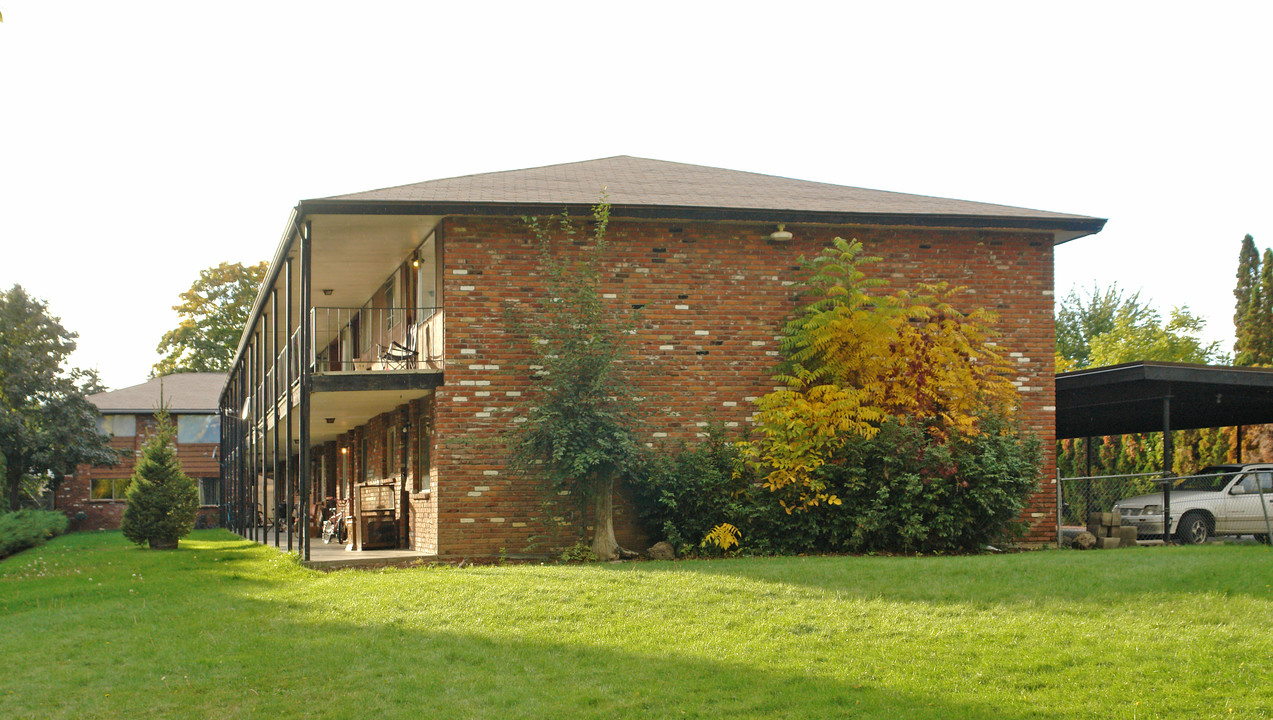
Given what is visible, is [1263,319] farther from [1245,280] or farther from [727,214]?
[727,214]

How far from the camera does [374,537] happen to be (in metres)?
18.6

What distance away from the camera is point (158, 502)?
25.0m

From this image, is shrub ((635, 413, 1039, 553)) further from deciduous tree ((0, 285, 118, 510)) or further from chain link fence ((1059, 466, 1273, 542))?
deciduous tree ((0, 285, 118, 510))

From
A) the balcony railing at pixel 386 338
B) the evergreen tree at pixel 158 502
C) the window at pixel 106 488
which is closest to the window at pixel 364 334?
the balcony railing at pixel 386 338

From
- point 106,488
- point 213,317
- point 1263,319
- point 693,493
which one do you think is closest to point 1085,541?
point 693,493

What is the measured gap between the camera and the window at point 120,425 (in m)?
48.9

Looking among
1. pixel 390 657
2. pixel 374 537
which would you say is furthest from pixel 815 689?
pixel 374 537

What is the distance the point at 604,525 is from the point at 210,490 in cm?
3955

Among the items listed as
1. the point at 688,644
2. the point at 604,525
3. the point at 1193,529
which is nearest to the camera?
the point at 688,644

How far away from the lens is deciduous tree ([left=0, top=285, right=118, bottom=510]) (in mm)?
39344

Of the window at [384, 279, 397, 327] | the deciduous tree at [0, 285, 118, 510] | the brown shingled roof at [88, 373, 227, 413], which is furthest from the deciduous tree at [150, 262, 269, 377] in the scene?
the window at [384, 279, 397, 327]

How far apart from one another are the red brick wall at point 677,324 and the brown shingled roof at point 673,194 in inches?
16.6

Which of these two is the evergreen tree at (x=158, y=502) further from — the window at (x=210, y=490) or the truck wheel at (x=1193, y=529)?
the window at (x=210, y=490)

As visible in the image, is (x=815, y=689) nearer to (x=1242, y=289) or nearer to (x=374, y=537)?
(x=374, y=537)
